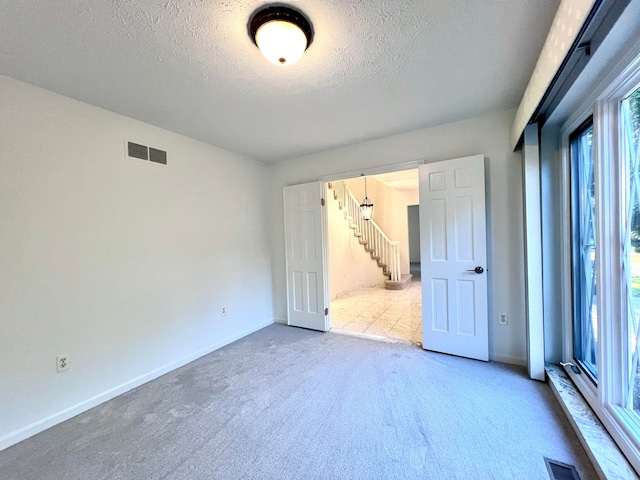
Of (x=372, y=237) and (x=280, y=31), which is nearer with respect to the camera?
(x=280, y=31)

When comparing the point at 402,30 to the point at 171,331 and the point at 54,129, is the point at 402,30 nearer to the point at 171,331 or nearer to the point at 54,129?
the point at 54,129

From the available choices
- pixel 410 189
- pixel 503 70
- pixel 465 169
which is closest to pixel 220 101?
pixel 503 70

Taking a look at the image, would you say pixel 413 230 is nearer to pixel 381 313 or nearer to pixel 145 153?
pixel 381 313

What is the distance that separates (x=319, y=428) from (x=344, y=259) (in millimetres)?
4358

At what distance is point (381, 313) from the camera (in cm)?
431

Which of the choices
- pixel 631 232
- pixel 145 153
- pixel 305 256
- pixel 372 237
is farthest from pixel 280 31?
pixel 372 237

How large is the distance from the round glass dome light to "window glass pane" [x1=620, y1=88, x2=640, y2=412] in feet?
5.86

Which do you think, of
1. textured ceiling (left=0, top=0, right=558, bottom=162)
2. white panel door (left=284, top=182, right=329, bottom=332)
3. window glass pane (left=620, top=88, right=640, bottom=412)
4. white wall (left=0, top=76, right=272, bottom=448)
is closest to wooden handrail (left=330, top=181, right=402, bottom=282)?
white panel door (left=284, top=182, right=329, bottom=332)

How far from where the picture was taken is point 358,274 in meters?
6.45

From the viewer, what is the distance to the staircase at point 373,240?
629 cm

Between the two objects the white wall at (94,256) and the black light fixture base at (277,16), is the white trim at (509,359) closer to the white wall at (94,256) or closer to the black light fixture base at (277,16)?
the white wall at (94,256)

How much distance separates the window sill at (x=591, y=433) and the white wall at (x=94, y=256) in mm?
3209

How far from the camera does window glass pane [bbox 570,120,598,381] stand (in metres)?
1.83

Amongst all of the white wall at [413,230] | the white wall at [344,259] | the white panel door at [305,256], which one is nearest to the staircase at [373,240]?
the white wall at [344,259]
